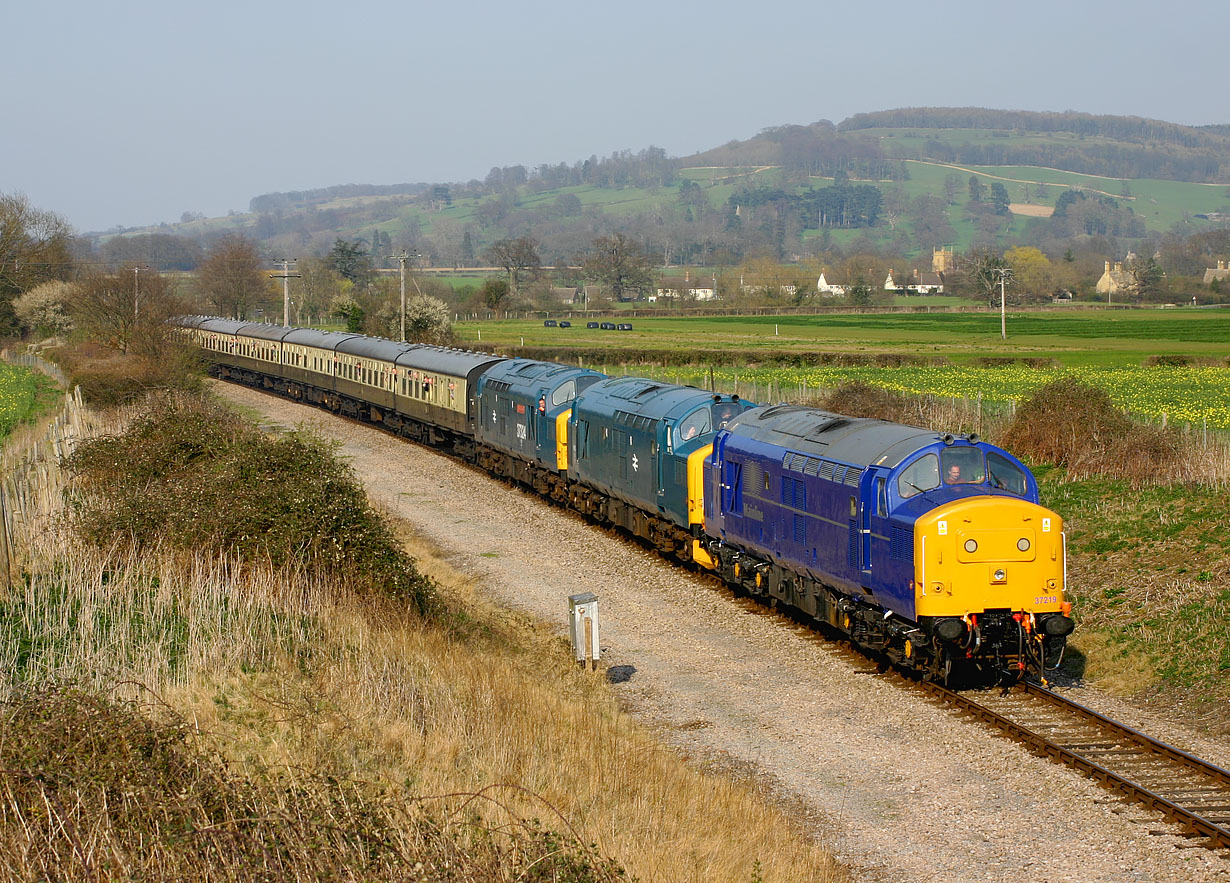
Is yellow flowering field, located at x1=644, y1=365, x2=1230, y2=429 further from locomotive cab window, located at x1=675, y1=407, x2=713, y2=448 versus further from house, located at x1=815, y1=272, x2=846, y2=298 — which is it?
house, located at x1=815, y1=272, x2=846, y2=298

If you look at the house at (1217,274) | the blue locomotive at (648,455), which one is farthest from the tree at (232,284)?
the house at (1217,274)

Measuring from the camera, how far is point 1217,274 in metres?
177

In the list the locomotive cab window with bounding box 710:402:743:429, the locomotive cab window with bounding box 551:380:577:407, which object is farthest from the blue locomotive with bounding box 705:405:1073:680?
the locomotive cab window with bounding box 551:380:577:407

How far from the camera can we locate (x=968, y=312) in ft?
472

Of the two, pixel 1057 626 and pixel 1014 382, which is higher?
pixel 1014 382

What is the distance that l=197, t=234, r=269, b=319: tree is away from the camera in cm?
12281

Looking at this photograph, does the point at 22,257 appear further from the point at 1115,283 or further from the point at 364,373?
the point at 1115,283

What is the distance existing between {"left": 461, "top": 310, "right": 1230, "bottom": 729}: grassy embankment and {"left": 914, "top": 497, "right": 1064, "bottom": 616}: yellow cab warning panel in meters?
2.80

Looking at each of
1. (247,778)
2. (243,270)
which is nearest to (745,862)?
(247,778)

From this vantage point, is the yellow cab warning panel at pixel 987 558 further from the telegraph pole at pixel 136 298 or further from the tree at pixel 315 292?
the tree at pixel 315 292

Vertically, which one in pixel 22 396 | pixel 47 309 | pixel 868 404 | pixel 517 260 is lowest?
pixel 868 404

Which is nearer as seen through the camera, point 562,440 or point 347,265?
point 562,440

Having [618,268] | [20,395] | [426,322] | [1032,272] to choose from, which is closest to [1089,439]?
[20,395]

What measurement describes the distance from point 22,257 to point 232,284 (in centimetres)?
2838
